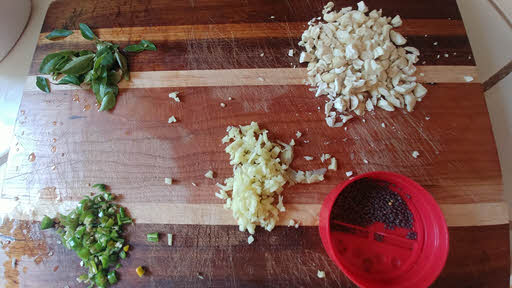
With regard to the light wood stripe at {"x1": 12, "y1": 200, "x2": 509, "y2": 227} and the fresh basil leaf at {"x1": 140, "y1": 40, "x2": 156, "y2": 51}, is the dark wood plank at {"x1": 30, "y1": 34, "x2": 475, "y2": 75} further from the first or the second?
the light wood stripe at {"x1": 12, "y1": 200, "x2": 509, "y2": 227}

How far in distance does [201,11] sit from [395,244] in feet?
3.77

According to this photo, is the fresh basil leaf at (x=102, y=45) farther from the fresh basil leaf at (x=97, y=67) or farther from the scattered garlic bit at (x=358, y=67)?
the scattered garlic bit at (x=358, y=67)

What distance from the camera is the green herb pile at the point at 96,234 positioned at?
1.00 meters

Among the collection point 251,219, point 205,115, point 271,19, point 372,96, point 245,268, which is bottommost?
point 245,268

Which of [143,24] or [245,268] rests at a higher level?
[143,24]

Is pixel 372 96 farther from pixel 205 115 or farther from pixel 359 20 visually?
pixel 205 115

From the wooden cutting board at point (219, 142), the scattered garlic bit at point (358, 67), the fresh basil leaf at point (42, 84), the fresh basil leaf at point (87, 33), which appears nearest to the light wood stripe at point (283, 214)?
the wooden cutting board at point (219, 142)

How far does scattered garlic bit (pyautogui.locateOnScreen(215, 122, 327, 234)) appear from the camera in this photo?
984 mm

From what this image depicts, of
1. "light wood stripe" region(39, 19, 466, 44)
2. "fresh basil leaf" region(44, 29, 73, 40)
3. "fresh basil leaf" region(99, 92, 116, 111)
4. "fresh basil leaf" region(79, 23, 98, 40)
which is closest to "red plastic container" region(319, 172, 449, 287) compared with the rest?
"light wood stripe" region(39, 19, 466, 44)

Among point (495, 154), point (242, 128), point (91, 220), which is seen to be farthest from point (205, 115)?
point (495, 154)

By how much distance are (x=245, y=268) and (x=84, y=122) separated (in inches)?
32.3

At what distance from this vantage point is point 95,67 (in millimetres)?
1136

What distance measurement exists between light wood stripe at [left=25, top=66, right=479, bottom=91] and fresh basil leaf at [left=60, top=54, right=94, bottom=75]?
0.08 meters

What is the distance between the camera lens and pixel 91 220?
1026 mm
